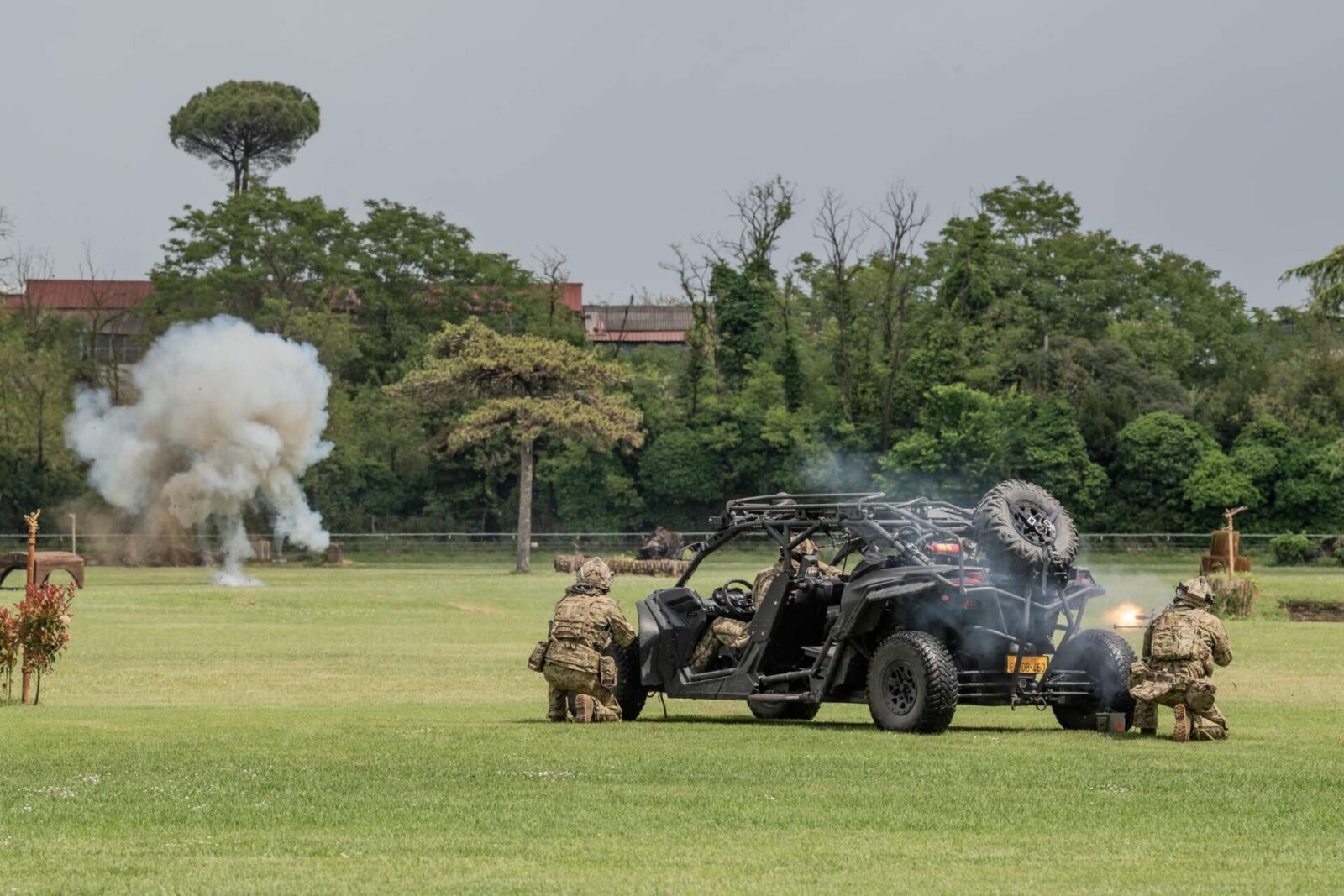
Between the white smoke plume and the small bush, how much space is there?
113ft

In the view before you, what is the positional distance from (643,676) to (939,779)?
18.1 feet

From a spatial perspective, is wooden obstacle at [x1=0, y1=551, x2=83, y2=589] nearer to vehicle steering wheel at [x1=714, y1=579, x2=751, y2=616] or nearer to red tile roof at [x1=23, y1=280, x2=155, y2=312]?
vehicle steering wheel at [x1=714, y1=579, x2=751, y2=616]

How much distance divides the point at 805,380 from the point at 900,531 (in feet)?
235

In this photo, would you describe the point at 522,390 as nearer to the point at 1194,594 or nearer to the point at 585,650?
the point at 585,650

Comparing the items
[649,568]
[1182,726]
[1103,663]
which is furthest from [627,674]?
[649,568]

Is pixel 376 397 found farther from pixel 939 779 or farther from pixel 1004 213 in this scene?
pixel 939 779

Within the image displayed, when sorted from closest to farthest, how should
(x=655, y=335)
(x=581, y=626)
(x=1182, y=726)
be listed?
(x=1182, y=726) < (x=581, y=626) < (x=655, y=335)

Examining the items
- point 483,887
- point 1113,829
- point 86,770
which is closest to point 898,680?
point 1113,829

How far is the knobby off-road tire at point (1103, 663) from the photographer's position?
16234 mm

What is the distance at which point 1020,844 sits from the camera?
10070 millimetres

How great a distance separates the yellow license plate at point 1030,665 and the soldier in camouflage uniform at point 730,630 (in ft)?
7.56

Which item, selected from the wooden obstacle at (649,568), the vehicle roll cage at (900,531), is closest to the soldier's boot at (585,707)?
the vehicle roll cage at (900,531)

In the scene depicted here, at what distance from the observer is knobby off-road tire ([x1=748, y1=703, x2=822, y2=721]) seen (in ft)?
57.8

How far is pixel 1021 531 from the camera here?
16.0 m
